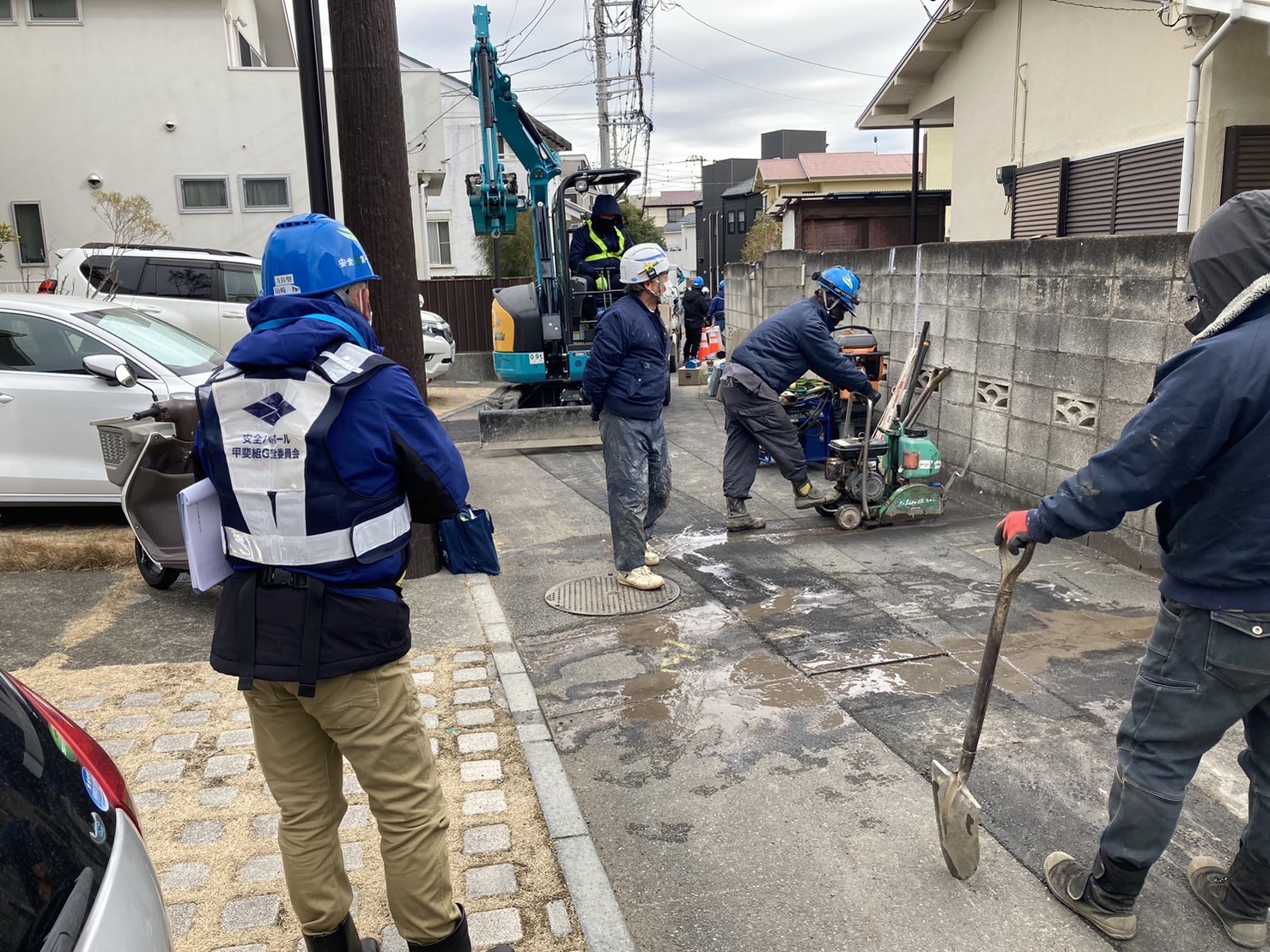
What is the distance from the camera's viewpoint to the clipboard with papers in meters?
2.43

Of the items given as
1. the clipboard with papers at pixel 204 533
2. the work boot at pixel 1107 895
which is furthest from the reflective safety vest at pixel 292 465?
the work boot at pixel 1107 895

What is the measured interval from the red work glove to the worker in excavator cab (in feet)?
28.4

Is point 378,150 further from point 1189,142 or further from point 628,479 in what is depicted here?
point 1189,142

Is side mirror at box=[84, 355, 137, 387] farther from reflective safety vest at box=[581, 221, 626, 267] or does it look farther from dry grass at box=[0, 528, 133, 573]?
reflective safety vest at box=[581, 221, 626, 267]

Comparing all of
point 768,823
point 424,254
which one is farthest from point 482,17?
point 768,823

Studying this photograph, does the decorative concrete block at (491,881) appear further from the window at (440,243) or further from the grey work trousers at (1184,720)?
the window at (440,243)

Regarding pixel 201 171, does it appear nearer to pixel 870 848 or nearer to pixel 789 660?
pixel 789 660

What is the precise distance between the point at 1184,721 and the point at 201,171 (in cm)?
1807

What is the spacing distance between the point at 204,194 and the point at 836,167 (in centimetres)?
2079

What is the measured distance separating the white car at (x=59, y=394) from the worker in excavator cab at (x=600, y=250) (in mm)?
5236

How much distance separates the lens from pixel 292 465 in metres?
2.28

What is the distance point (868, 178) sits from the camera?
30.0 metres

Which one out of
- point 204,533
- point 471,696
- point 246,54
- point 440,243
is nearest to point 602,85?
point 440,243

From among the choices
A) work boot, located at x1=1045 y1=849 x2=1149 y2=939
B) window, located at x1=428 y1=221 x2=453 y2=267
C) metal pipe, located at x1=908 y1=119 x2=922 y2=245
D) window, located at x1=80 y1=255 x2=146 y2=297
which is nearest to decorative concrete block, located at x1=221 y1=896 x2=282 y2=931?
work boot, located at x1=1045 y1=849 x2=1149 y2=939
